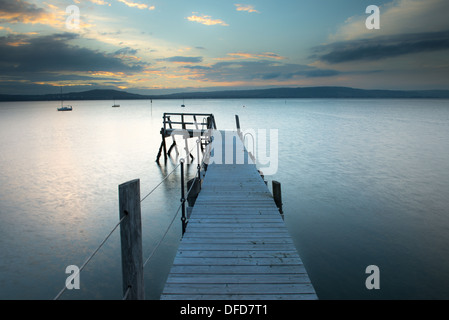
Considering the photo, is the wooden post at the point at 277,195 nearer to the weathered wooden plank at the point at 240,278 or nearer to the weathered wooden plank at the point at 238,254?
the weathered wooden plank at the point at 238,254

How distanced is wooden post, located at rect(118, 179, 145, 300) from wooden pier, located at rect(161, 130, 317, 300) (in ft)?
3.03

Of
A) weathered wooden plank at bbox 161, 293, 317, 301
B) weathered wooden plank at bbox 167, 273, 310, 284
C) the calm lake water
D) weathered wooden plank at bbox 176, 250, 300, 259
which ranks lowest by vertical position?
the calm lake water

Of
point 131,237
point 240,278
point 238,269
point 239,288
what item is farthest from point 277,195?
point 131,237

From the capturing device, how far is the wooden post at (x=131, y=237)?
2.88 metres

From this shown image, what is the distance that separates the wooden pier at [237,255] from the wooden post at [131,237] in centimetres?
92

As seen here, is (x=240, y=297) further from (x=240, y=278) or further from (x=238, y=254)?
(x=238, y=254)

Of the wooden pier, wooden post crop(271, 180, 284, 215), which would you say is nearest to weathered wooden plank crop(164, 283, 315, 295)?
the wooden pier

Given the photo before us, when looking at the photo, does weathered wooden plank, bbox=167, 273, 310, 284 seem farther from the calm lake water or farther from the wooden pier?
the calm lake water

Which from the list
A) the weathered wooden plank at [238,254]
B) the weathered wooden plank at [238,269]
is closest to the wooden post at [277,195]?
the weathered wooden plank at [238,254]

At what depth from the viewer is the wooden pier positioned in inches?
159
